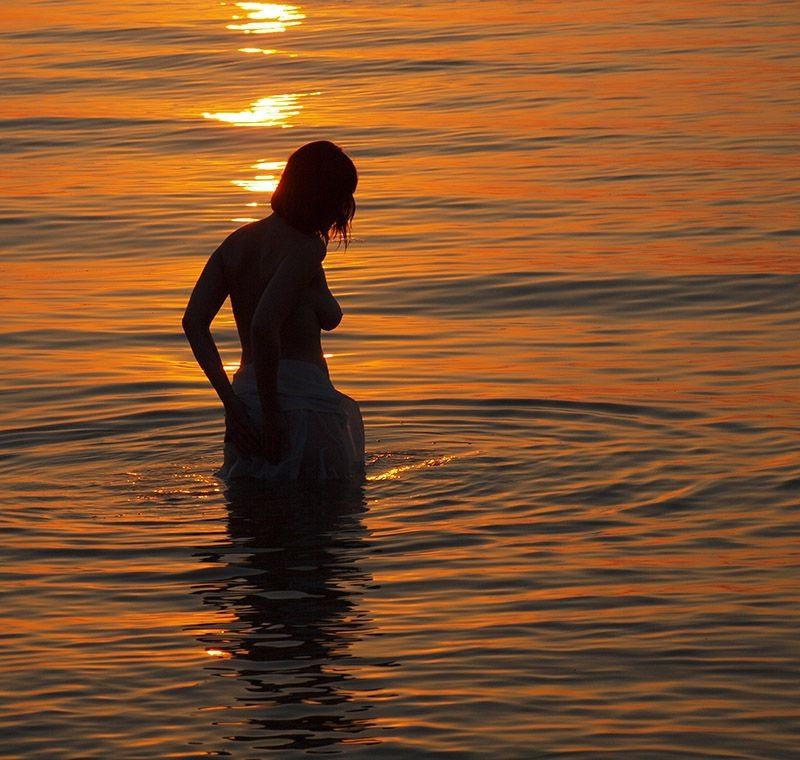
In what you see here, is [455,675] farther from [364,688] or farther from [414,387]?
[414,387]

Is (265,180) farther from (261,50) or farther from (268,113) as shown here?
(261,50)

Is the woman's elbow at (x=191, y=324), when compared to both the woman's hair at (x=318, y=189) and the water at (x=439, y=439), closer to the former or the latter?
the woman's hair at (x=318, y=189)

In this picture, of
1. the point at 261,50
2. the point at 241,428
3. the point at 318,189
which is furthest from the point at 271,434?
the point at 261,50

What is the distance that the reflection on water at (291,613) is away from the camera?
6883 mm

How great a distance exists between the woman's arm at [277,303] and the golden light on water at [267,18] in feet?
70.4

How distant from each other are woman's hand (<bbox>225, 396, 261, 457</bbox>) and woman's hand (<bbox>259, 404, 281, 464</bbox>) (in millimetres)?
33

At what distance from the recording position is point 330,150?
29.4ft

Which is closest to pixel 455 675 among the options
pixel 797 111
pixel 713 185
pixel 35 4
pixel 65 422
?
pixel 65 422

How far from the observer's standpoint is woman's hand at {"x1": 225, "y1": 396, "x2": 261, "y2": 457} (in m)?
9.45

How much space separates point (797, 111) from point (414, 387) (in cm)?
999

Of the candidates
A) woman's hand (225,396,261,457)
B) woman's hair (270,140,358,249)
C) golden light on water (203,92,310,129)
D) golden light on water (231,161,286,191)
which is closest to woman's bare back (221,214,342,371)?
woman's hair (270,140,358,249)

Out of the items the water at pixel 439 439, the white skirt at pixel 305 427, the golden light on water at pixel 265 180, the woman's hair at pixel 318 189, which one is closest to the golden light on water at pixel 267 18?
the water at pixel 439 439

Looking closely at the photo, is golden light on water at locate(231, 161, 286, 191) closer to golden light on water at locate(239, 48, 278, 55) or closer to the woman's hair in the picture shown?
golden light on water at locate(239, 48, 278, 55)

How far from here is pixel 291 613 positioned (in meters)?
8.02
